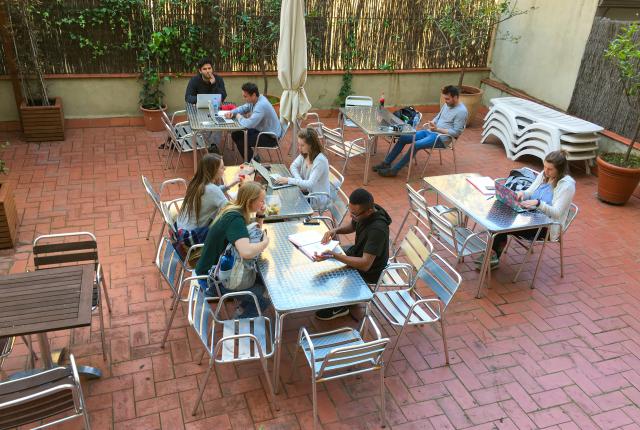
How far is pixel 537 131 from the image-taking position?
8.05m

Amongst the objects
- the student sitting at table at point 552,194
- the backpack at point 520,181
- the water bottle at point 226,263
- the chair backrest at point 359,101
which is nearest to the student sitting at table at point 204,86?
the chair backrest at point 359,101

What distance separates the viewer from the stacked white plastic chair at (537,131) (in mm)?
7738

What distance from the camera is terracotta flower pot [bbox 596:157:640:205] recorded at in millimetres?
6906

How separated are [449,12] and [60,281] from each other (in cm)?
872

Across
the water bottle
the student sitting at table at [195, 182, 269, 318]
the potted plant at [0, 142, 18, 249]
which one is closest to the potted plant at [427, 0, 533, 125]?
the student sitting at table at [195, 182, 269, 318]

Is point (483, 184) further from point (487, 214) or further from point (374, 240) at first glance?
point (374, 240)

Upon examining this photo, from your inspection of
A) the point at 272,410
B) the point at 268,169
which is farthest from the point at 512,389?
the point at 268,169

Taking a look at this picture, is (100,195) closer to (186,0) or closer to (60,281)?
(60,281)

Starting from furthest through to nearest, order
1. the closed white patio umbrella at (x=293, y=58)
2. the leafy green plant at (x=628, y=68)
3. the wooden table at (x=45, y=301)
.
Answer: the leafy green plant at (x=628, y=68) → the closed white patio umbrella at (x=293, y=58) → the wooden table at (x=45, y=301)

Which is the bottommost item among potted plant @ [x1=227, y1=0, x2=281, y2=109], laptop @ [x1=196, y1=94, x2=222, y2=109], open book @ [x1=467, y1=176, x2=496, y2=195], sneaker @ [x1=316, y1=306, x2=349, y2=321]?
sneaker @ [x1=316, y1=306, x2=349, y2=321]

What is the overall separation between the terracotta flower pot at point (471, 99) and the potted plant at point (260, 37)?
3.51 meters

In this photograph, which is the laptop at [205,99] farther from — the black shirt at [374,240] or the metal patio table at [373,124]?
the black shirt at [374,240]

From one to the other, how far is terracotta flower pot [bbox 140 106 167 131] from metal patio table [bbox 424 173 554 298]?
4.91 metres

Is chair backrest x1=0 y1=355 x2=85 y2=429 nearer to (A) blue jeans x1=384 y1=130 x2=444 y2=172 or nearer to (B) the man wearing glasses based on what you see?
(B) the man wearing glasses
